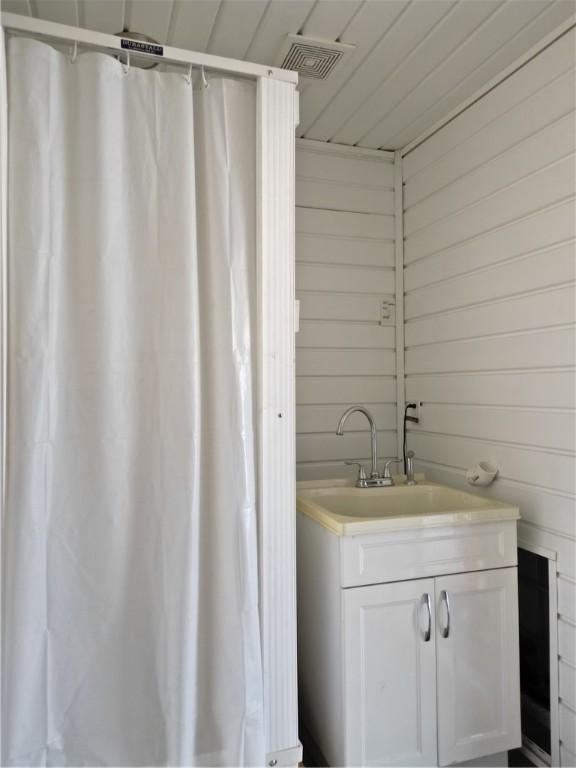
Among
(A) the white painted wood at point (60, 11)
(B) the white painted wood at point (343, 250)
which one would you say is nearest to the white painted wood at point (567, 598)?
(B) the white painted wood at point (343, 250)

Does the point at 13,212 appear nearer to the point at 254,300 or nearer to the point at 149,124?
the point at 149,124

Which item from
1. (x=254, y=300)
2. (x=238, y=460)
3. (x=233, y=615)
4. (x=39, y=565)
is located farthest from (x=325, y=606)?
(x=254, y=300)

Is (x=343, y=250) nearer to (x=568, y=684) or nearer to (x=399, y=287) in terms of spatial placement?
(x=399, y=287)

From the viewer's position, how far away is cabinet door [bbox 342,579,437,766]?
1718mm

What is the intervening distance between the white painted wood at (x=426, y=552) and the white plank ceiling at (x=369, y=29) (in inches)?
68.6

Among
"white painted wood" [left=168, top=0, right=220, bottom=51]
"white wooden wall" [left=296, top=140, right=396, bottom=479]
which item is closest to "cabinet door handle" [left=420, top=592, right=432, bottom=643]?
"white wooden wall" [left=296, top=140, right=396, bottom=479]

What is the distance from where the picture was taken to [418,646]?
1.79m

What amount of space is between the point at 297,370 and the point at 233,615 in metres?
1.29

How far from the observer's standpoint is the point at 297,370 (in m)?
2.62

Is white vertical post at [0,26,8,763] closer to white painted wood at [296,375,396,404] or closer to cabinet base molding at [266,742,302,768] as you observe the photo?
cabinet base molding at [266,742,302,768]

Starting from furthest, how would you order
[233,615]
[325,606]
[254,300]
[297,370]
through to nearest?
[297,370]
[325,606]
[254,300]
[233,615]

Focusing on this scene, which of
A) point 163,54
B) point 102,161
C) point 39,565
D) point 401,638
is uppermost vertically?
point 163,54

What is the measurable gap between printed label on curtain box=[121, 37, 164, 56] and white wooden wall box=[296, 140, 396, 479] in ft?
3.63

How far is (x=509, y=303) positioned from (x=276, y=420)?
1.06 m
